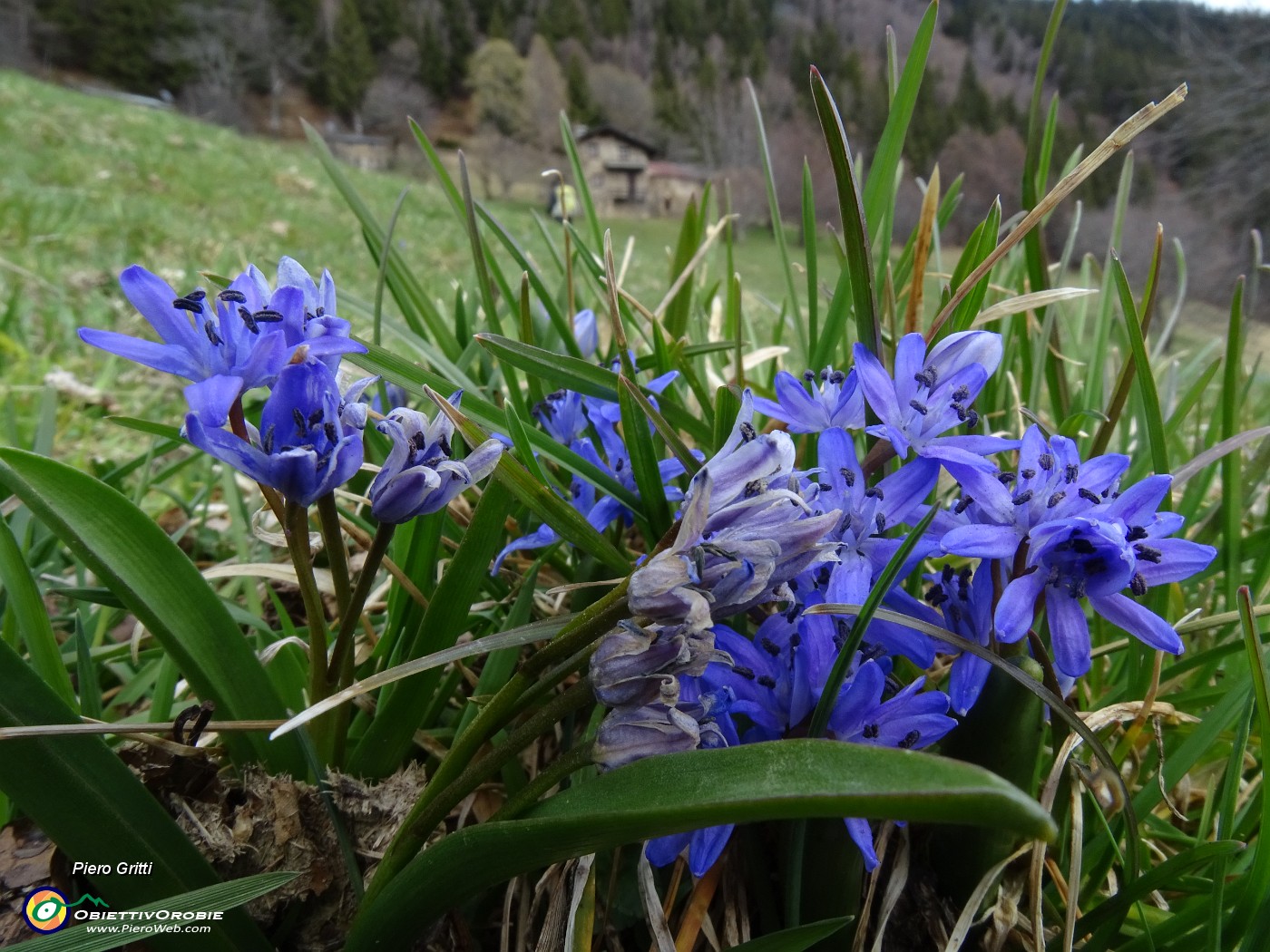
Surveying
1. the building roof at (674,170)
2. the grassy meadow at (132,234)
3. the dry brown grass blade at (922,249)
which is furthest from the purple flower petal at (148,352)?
the building roof at (674,170)

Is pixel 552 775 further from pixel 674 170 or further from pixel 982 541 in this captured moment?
pixel 674 170

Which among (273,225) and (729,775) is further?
(273,225)

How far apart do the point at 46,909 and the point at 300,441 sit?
0.45 m

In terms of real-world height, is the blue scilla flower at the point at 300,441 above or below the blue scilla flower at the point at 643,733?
above

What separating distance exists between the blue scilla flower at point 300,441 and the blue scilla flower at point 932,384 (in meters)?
0.37

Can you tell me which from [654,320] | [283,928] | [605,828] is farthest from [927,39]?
[283,928]

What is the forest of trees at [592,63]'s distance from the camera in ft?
74.5

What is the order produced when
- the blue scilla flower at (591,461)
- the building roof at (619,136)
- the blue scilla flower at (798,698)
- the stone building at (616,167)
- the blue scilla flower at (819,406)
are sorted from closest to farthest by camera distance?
the blue scilla flower at (798,698) < the blue scilla flower at (819,406) < the blue scilla flower at (591,461) < the stone building at (616,167) < the building roof at (619,136)

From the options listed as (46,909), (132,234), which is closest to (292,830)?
(46,909)

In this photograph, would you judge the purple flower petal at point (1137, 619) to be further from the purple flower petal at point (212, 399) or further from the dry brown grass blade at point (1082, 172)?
the purple flower petal at point (212, 399)

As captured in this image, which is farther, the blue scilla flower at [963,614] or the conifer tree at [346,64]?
the conifer tree at [346,64]

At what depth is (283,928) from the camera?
693 mm

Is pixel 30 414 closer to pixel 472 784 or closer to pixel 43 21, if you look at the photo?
pixel 472 784

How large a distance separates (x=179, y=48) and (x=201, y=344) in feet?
120
